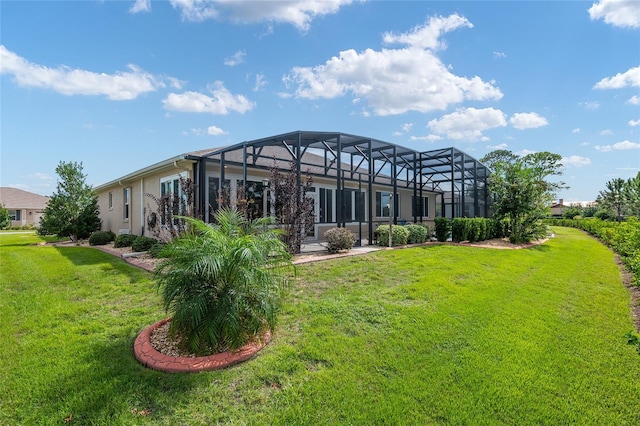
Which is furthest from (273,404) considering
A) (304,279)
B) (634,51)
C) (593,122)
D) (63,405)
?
(593,122)

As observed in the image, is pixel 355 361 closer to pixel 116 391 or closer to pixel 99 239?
pixel 116 391

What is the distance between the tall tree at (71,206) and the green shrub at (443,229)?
1727 centimetres

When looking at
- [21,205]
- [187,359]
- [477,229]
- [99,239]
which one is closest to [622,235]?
[477,229]

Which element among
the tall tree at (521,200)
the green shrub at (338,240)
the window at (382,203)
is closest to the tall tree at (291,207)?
the green shrub at (338,240)

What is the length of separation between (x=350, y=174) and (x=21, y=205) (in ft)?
148

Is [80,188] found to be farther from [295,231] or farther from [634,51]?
[634,51]

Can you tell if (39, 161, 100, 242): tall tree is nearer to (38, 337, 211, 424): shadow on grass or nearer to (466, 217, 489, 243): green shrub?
(38, 337, 211, 424): shadow on grass

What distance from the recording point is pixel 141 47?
10109mm

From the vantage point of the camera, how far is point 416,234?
477 inches

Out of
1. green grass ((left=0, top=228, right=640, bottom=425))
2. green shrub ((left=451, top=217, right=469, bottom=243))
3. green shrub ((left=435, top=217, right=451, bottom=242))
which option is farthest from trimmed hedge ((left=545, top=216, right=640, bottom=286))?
green shrub ((left=435, top=217, right=451, bottom=242))

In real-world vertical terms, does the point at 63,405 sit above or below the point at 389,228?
below

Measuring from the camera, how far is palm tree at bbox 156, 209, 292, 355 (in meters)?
3.17

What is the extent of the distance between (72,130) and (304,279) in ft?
47.5

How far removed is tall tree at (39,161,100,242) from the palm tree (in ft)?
50.1
